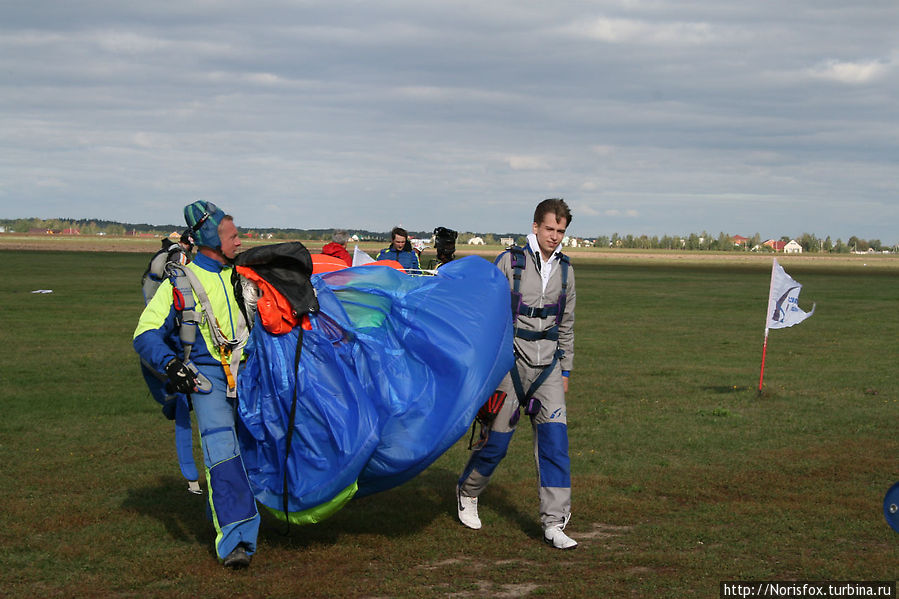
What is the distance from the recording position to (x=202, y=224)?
6.12 meters

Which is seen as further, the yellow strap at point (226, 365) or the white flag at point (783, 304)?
the white flag at point (783, 304)

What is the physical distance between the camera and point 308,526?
711cm

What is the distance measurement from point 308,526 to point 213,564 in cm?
109

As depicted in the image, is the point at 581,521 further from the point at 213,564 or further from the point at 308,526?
the point at 213,564

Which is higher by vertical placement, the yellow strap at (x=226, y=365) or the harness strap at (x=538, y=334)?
the harness strap at (x=538, y=334)

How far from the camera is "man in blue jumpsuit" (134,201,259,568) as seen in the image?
5906 mm

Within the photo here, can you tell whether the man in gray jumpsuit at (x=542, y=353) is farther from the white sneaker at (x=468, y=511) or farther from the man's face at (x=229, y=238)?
the man's face at (x=229, y=238)

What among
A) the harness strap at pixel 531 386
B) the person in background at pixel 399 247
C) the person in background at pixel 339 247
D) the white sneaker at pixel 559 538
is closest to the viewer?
the white sneaker at pixel 559 538

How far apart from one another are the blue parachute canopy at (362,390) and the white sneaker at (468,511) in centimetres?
118

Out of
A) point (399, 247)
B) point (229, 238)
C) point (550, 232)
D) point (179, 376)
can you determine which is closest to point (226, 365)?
point (179, 376)

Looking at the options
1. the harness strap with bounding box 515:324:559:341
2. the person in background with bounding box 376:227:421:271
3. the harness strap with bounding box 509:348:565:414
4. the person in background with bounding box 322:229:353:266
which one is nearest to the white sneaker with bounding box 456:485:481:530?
the harness strap with bounding box 509:348:565:414

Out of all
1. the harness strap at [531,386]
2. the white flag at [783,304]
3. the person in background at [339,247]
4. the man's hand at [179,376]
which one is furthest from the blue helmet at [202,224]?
the white flag at [783,304]

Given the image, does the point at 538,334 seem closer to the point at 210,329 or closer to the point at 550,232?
the point at 550,232

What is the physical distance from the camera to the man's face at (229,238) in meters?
6.19
